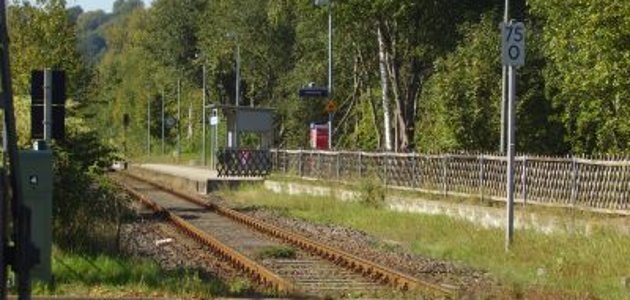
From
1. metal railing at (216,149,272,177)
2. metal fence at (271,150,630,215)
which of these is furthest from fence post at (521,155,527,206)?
metal railing at (216,149,272,177)

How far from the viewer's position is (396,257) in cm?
1653

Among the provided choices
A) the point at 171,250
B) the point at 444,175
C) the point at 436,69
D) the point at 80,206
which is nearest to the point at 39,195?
the point at 80,206

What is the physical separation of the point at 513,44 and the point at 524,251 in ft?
10.7

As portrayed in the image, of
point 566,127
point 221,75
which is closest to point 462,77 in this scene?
point 566,127

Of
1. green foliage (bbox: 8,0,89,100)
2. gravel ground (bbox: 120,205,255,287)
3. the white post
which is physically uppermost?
green foliage (bbox: 8,0,89,100)

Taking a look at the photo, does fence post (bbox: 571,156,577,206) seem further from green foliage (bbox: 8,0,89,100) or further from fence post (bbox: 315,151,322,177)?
green foliage (bbox: 8,0,89,100)

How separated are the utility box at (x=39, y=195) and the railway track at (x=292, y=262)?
13.2 feet

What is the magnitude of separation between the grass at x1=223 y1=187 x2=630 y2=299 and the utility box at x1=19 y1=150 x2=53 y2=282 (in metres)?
5.38

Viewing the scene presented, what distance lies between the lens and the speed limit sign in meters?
16.0

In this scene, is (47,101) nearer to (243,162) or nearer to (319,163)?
(319,163)

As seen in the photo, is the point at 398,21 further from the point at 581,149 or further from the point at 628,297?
the point at 628,297

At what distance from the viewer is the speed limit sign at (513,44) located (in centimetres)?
1605

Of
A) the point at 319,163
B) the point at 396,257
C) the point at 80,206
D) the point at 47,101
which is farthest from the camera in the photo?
the point at 319,163

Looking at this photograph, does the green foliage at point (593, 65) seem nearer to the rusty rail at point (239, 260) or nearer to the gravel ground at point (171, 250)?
the rusty rail at point (239, 260)
